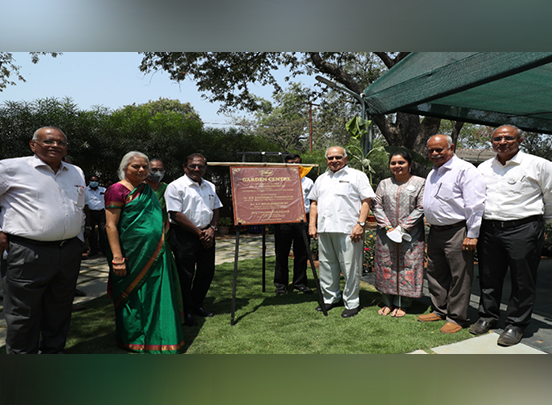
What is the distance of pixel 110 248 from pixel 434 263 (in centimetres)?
319

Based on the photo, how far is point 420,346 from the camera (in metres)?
3.28

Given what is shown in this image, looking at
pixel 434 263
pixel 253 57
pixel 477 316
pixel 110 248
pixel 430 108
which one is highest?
pixel 253 57

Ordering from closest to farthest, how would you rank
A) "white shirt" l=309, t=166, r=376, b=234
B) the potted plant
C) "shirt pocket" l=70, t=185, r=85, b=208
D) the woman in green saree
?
"shirt pocket" l=70, t=185, r=85, b=208 → the woman in green saree → "white shirt" l=309, t=166, r=376, b=234 → the potted plant

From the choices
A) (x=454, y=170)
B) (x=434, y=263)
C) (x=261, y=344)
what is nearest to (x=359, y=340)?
(x=261, y=344)

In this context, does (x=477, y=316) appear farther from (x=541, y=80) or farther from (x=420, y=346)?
(x=541, y=80)

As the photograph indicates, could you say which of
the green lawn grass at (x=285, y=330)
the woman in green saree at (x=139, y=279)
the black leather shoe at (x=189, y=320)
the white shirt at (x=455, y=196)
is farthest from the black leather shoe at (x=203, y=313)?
the white shirt at (x=455, y=196)

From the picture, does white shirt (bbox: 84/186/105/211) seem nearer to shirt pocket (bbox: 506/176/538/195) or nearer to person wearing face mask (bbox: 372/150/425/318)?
person wearing face mask (bbox: 372/150/425/318)

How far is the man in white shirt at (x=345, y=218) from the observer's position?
410cm

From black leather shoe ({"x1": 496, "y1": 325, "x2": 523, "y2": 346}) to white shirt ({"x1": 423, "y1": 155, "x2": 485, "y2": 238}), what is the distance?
34.9 inches

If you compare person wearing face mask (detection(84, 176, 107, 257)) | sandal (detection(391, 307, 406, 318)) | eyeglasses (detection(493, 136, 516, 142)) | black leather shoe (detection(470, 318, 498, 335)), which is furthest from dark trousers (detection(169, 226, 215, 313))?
person wearing face mask (detection(84, 176, 107, 257))

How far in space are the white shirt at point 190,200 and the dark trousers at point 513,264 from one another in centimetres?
281

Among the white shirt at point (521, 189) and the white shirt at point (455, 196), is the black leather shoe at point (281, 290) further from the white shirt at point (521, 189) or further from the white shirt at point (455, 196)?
the white shirt at point (521, 189)

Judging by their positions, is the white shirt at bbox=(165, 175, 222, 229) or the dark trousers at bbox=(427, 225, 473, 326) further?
the white shirt at bbox=(165, 175, 222, 229)

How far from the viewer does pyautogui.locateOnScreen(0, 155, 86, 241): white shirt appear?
8.96ft
